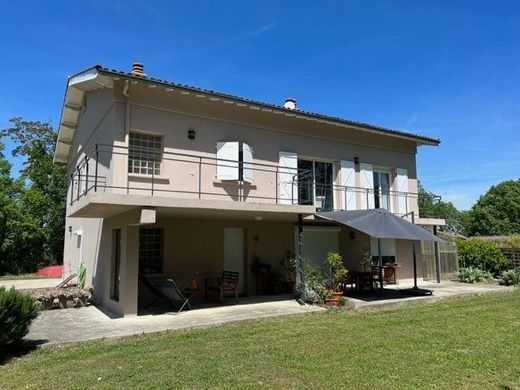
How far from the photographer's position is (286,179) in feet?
46.8

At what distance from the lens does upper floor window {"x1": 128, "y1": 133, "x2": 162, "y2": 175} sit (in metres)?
11.9

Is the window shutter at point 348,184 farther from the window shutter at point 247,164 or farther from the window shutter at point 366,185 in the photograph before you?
the window shutter at point 247,164

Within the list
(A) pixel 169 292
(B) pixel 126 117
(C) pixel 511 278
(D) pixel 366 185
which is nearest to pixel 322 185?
(D) pixel 366 185

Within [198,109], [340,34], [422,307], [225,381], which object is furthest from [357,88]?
[225,381]

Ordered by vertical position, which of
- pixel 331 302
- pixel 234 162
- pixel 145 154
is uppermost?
pixel 145 154

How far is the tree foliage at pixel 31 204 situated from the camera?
98.2 ft

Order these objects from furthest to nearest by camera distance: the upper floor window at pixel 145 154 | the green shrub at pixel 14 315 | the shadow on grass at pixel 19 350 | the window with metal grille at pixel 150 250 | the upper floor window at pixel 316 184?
1. the upper floor window at pixel 316 184
2. the window with metal grille at pixel 150 250
3. the upper floor window at pixel 145 154
4. the shadow on grass at pixel 19 350
5. the green shrub at pixel 14 315

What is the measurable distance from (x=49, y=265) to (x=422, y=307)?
28231 mm

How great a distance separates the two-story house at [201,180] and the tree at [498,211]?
156 ft

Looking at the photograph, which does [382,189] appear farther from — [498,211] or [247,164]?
[498,211]

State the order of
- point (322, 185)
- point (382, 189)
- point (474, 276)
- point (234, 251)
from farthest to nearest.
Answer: point (474, 276) < point (382, 189) < point (322, 185) < point (234, 251)

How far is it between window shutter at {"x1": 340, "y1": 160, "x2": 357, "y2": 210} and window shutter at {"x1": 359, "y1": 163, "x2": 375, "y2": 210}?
1.28 ft

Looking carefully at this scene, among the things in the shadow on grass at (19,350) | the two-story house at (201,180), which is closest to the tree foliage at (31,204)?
the two-story house at (201,180)

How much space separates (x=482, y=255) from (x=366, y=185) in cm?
778
